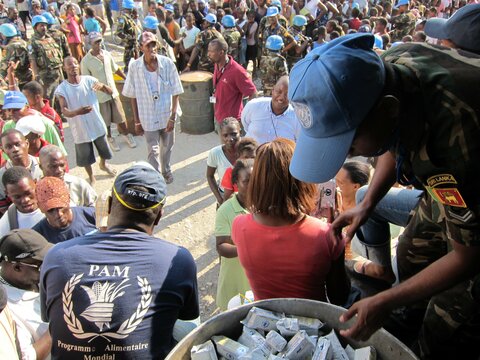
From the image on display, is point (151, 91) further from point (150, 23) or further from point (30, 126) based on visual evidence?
point (150, 23)

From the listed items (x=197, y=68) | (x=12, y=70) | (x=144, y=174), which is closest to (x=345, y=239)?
(x=144, y=174)

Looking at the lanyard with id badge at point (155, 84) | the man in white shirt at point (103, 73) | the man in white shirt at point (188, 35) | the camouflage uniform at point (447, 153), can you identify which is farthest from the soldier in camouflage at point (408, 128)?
the man in white shirt at point (188, 35)

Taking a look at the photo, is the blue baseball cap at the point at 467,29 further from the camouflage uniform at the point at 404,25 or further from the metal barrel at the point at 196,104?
the camouflage uniform at the point at 404,25

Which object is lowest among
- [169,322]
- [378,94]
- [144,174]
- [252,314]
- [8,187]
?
[8,187]

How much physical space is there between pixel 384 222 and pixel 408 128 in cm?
105

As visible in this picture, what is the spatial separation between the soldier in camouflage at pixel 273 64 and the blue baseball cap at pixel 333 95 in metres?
6.31

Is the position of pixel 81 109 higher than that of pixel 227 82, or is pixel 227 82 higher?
pixel 227 82

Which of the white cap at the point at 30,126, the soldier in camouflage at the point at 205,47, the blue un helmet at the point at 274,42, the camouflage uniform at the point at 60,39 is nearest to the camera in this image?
the white cap at the point at 30,126

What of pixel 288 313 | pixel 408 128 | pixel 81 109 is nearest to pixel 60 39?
pixel 81 109

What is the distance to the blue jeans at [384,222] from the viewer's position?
2309 millimetres

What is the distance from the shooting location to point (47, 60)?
841cm

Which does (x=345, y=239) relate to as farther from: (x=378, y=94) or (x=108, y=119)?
(x=108, y=119)

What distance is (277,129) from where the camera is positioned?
4812 mm

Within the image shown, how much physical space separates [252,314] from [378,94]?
3.36ft
